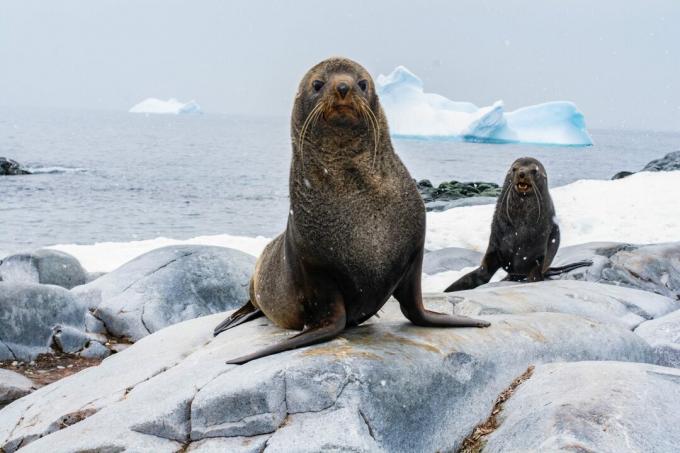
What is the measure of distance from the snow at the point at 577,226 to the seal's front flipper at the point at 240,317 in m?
7.39

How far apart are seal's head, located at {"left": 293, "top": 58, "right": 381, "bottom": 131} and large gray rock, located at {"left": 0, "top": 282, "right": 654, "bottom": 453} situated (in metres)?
1.15

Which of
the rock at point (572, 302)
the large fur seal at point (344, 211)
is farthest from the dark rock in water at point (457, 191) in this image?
the large fur seal at point (344, 211)

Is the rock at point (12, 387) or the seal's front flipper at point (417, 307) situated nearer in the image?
the seal's front flipper at point (417, 307)

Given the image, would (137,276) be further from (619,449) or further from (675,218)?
(675,218)

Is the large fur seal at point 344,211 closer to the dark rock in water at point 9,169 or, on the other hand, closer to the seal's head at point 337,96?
the seal's head at point 337,96

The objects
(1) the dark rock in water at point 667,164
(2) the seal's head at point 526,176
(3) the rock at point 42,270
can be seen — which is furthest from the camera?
(1) the dark rock in water at point 667,164

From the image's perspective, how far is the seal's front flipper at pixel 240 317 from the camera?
17.7ft

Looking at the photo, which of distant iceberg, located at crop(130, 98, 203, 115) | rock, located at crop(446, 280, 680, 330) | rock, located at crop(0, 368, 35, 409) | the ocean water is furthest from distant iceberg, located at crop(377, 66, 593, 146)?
distant iceberg, located at crop(130, 98, 203, 115)

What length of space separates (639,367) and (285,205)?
27543mm

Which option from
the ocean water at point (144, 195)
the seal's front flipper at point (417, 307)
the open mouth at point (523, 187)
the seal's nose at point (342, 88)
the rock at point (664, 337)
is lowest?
the ocean water at point (144, 195)

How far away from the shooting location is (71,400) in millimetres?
4793

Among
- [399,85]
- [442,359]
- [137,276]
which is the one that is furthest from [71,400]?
[399,85]

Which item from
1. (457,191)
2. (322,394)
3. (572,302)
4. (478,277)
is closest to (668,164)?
(457,191)

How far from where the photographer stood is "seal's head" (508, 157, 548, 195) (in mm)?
8094
